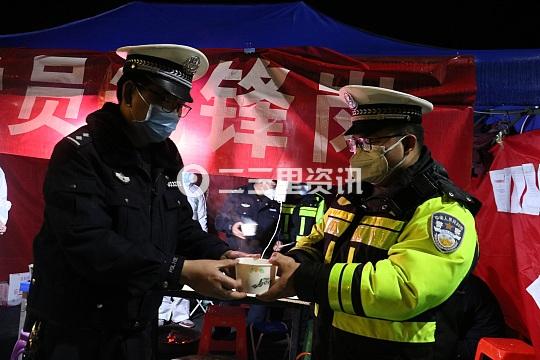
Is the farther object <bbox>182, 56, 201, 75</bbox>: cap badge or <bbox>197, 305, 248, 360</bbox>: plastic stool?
<bbox>197, 305, 248, 360</bbox>: plastic stool

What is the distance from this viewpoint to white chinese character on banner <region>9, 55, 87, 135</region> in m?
3.47

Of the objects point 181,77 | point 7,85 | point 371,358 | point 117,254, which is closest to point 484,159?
point 371,358

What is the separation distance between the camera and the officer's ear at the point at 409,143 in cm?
196

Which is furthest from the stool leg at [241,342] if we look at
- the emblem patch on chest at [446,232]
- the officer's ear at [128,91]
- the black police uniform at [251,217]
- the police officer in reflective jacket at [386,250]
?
the emblem patch on chest at [446,232]

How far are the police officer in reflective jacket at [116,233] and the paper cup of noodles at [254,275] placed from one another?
45 millimetres

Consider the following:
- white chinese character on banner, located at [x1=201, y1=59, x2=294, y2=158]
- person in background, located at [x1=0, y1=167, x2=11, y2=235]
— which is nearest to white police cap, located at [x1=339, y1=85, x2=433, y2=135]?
white chinese character on banner, located at [x1=201, y1=59, x2=294, y2=158]

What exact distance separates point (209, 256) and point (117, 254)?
0.69 metres

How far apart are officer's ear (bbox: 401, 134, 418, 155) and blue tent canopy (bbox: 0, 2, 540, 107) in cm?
173

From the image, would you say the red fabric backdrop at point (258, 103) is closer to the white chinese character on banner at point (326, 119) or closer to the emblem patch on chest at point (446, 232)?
the white chinese character on banner at point (326, 119)

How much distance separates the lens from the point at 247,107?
339 cm

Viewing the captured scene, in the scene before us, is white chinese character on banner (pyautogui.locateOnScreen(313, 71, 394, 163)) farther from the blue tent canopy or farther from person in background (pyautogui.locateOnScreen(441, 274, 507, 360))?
person in background (pyautogui.locateOnScreen(441, 274, 507, 360))

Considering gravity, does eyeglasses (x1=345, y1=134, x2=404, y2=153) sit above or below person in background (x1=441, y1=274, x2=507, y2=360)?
above

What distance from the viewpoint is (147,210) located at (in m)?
1.90

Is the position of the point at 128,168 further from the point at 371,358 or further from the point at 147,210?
the point at 371,358
